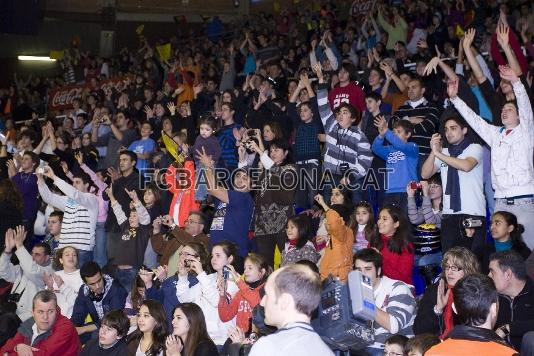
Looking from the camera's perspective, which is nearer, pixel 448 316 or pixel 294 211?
pixel 448 316

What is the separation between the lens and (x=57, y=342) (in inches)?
311

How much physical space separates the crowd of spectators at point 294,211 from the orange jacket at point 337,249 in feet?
0.04

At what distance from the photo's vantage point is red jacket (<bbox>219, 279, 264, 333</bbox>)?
279 inches

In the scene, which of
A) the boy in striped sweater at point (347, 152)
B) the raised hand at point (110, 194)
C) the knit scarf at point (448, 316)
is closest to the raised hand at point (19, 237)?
the raised hand at point (110, 194)

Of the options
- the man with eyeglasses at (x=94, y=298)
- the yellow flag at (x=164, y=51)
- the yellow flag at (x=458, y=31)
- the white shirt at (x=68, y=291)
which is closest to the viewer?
the man with eyeglasses at (x=94, y=298)

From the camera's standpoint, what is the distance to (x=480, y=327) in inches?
164

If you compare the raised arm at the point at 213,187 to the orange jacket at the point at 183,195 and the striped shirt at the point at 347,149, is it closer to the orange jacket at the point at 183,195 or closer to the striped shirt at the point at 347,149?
the orange jacket at the point at 183,195

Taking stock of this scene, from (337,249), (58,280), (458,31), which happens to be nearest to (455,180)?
(337,249)

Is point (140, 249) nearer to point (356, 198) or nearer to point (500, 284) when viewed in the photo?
point (356, 198)

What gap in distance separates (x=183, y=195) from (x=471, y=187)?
357cm

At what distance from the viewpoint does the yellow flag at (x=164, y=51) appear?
21.8 metres

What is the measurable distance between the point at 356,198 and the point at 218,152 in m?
1.97

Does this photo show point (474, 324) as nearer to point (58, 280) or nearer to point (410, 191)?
point (410, 191)

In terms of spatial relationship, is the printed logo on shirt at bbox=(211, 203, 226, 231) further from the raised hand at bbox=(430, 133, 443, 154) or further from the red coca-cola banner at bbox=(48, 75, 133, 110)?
the red coca-cola banner at bbox=(48, 75, 133, 110)
